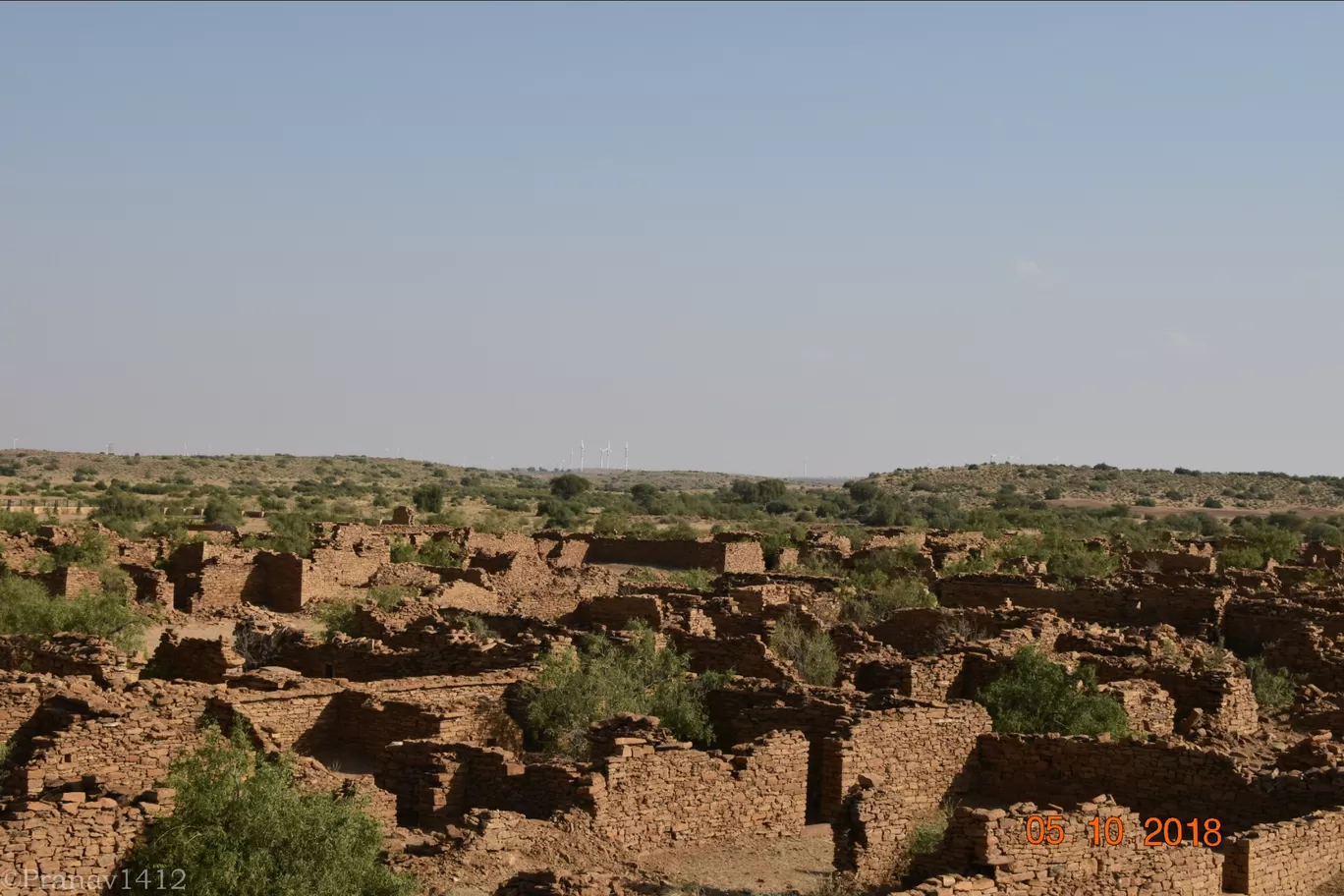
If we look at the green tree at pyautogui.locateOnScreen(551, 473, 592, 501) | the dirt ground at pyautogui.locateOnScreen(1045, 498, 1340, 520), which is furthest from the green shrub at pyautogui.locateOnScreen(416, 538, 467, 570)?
the green tree at pyautogui.locateOnScreen(551, 473, 592, 501)

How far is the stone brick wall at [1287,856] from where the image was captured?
13.3 m

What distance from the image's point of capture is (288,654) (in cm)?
2183

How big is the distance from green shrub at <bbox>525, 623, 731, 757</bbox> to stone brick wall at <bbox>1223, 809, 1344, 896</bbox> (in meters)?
5.63

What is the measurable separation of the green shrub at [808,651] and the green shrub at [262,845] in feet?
28.6

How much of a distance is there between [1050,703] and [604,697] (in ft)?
15.0

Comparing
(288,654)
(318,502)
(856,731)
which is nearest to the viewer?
(856,731)

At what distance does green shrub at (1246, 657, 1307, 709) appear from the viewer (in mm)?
22172

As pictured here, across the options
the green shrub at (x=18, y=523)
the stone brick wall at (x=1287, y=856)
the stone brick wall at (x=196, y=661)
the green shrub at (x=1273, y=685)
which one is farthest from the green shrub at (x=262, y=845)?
the green shrub at (x=18, y=523)

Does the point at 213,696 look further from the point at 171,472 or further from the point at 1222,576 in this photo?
the point at 171,472

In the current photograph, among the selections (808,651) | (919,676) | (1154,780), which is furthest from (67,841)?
(808,651)

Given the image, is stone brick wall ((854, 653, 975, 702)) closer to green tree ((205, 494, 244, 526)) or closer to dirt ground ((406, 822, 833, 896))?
dirt ground ((406, 822, 833, 896))

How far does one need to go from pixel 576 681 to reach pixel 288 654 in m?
4.91

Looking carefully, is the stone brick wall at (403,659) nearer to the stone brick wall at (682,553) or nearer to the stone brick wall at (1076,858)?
the stone brick wall at (1076,858)

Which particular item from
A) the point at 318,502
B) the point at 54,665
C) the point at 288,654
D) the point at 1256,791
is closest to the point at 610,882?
the point at 1256,791
